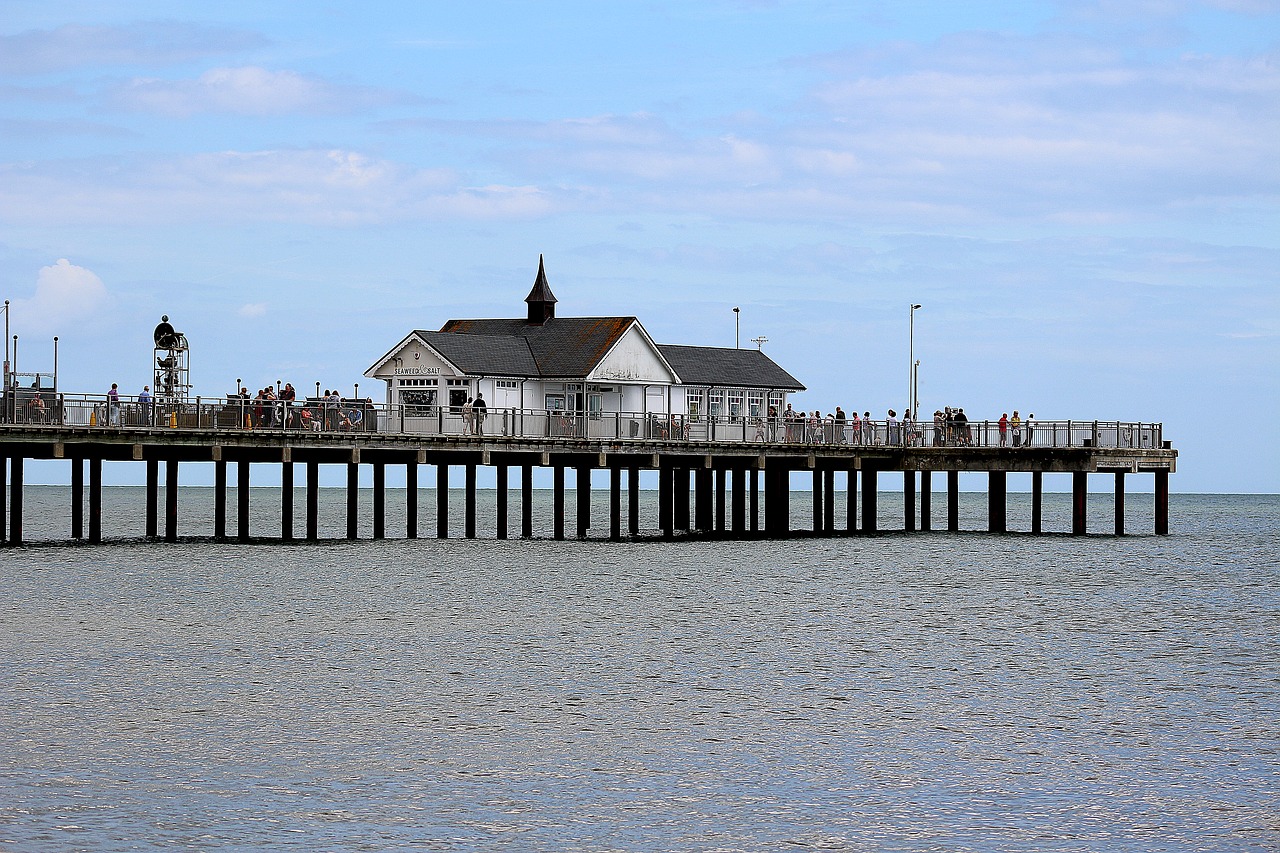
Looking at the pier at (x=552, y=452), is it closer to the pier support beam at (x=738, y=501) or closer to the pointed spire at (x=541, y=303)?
the pier support beam at (x=738, y=501)

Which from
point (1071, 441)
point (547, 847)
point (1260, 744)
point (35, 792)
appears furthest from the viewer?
point (1071, 441)

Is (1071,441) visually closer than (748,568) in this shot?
No

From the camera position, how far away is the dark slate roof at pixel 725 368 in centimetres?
6956

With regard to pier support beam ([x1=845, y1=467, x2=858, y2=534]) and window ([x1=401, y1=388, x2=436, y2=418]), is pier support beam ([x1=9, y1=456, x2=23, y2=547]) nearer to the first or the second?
window ([x1=401, y1=388, x2=436, y2=418])

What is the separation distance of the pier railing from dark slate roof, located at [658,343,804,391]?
582 cm

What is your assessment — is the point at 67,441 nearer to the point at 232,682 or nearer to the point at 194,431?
the point at 194,431

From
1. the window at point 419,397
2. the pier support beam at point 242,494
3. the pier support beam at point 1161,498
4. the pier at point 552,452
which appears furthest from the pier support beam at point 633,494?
the pier support beam at point 1161,498

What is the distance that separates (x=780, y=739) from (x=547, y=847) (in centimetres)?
653

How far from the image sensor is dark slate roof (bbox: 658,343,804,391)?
69.6 m

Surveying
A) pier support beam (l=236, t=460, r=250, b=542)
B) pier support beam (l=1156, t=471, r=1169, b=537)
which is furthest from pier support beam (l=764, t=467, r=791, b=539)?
pier support beam (l=236, t=460, r=250, b=542)

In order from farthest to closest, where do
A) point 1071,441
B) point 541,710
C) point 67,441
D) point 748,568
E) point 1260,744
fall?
point 1071,441 < point 748,568 < point 67,441 < point 541,710 < point 1260,744

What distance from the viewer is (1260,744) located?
22.7 meters

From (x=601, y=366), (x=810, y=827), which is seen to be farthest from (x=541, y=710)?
(x=601, y=366)

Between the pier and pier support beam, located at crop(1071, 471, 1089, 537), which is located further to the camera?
pier support beam, located at crop(1071, 471, 1089, 537)
